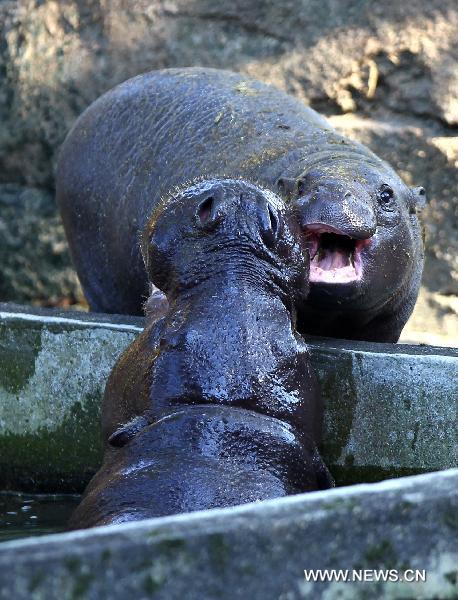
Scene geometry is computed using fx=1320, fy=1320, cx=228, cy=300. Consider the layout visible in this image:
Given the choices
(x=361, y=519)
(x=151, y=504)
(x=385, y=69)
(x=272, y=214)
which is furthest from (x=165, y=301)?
(x=385, y=69)

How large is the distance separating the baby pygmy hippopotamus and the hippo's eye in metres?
1.39

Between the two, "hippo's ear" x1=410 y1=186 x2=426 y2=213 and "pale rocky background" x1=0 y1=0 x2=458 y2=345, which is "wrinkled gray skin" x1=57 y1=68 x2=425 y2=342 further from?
"pale rocky background" x1=0 y1=0 x2=458 y2=345

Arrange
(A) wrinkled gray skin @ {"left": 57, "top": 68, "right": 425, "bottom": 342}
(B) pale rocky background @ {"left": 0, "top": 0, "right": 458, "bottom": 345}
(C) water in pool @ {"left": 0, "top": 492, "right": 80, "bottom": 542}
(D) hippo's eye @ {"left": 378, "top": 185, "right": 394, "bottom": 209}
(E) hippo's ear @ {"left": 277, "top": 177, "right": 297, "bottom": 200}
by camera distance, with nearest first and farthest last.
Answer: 1. (C) water in pool @ {"left": 0, "top": 492, "right": 80, "bottom": 542}
2. (A) wrinkled gray skin @ {"left": 57, "top": 68, "right": 425, "bottom": 342}
3. (E) hippo's ear @ {"left": 277, "top": 177, "right": 297, "bottom": 200}
4. (D) hippo's eye @ {"left": 378, "top": 185, "right": 394, "bottom": 209}
5. (B) pale rocky background @ {"left": 0, "top": 0, "right": 458, "bottom": 345}

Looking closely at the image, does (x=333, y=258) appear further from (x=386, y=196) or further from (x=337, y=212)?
(x=386, y=196)

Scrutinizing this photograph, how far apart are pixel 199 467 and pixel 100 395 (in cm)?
192

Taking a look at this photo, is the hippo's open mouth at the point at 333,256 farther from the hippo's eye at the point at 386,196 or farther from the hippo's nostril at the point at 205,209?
the hippo's nostril at the point at 205,209

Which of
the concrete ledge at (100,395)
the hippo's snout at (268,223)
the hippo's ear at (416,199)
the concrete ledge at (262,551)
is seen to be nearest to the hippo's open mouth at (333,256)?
the concrete ledge at (100,395)

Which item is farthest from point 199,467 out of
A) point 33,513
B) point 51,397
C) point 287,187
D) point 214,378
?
point 287,187

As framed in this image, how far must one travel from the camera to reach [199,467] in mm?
3508

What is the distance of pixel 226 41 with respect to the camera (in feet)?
30.7

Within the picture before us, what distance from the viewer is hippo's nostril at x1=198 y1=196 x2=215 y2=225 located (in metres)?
4.26

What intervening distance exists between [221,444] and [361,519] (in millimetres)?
1705

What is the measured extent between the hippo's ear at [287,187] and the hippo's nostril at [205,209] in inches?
56.2

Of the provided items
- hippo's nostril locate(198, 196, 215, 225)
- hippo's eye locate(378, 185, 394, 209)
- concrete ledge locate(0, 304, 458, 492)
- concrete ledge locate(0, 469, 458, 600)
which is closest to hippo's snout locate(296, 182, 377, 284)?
hippo's eye locate(378, 185, 394, 209)
